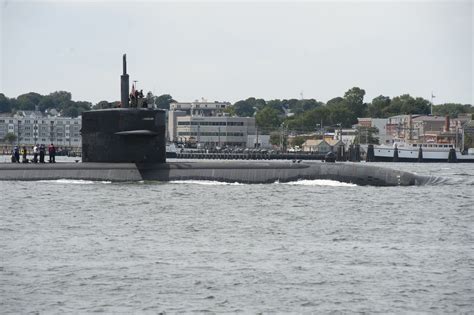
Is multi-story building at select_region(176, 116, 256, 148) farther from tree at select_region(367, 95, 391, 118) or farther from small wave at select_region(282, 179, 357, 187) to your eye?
small wave at select_region(282, 179, 357, 187)

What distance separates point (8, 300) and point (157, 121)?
20.1m

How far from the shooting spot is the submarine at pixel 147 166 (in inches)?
1473

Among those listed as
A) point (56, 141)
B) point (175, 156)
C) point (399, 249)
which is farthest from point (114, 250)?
point (56, 141)

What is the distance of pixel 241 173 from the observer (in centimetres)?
3841

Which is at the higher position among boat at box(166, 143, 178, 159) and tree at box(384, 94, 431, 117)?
tree at box(384, 94, 431, 117)

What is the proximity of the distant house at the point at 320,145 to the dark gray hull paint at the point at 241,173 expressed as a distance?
78.8 meters

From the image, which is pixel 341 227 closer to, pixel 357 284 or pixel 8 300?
pixel 357 284

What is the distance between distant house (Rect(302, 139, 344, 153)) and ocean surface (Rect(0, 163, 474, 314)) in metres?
85.0

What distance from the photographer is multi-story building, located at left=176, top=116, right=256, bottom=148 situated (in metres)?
144

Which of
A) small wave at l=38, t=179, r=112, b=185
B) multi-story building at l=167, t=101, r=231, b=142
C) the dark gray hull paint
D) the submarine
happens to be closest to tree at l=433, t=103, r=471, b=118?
multi-story building at l=167, t=101, r=231, b=142

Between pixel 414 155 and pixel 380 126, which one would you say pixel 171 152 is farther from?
pixel 380 126

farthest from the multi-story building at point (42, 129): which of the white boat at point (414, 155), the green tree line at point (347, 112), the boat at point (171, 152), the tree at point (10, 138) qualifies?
the white boat at point (414, 155)

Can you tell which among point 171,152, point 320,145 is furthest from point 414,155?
point 171,152

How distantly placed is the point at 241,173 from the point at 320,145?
86987mm
